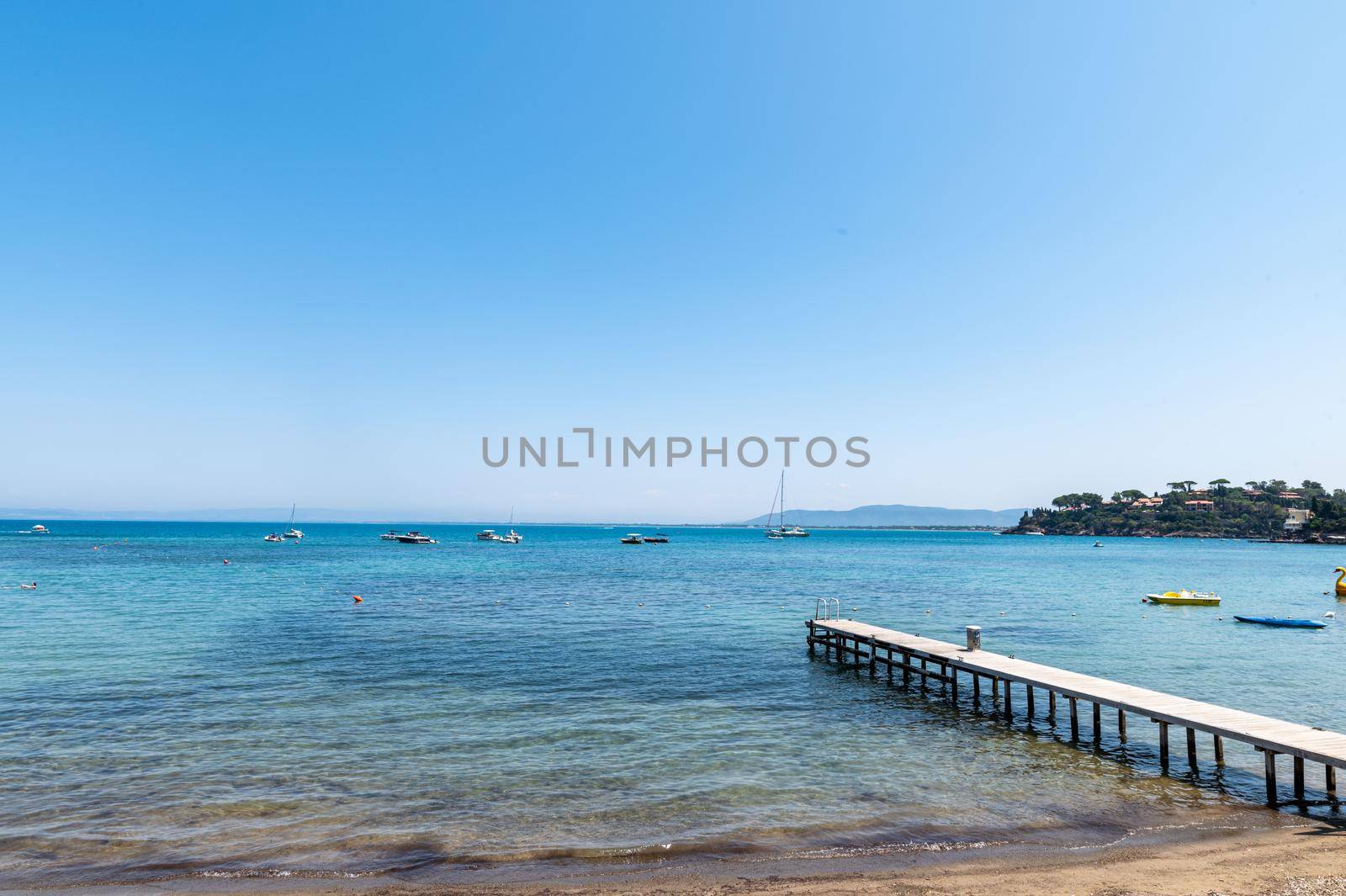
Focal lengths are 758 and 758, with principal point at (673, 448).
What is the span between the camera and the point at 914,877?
10969mm

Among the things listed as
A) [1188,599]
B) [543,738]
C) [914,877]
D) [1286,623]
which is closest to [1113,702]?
[914,877]

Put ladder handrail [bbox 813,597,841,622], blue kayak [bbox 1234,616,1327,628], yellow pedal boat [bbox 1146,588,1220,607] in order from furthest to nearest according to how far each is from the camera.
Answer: yellow pedal boat [bbox 1146,588,1220,607] < blue kayak [bbox 1234,616,1327,628] < ladder handrail [bbox 813,597,841,622]

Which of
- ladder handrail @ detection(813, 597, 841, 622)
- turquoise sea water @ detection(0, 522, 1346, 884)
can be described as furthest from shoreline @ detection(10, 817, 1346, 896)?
ladder handrail @ detection(813, 597, 841, 622)

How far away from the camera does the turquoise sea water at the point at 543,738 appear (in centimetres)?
1256

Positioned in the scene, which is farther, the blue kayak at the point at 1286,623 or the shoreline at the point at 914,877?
the blue kayak at the point at 1286,623

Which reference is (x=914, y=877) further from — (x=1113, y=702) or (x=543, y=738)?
(x=1113, y=702)

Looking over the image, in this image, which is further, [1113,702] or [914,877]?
[1113,702]

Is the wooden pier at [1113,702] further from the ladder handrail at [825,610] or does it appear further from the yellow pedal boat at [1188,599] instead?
the yellow pedal boat at [1188,599]

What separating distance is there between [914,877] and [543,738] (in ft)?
31.8

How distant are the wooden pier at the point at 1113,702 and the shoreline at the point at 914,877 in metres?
2.36

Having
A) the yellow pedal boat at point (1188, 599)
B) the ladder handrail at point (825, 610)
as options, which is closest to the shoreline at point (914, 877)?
the ladder handrail at point (825, 610)

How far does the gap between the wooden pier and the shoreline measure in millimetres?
2357

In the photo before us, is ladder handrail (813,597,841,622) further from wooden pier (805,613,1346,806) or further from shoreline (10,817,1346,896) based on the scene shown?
shoreline (10,817,1346,896)

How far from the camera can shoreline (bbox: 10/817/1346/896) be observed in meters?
10.5
